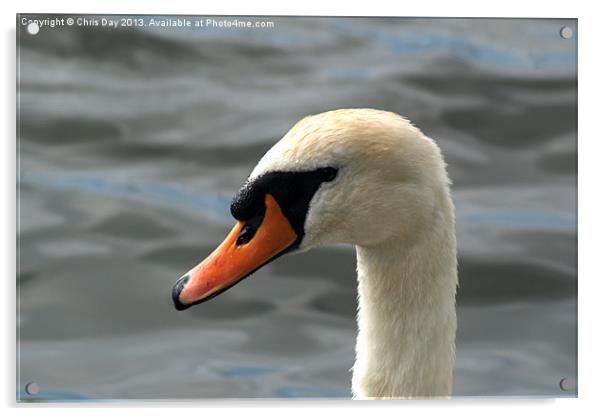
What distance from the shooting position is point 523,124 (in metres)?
5.04

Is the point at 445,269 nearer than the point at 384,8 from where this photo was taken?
Yes

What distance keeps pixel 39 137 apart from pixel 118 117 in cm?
34

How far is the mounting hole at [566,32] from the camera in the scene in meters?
4.82

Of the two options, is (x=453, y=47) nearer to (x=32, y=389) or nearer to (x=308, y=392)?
(x=308, y=392)

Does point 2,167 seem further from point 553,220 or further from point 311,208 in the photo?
point 553,220

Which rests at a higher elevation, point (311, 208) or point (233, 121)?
point (233, 121)

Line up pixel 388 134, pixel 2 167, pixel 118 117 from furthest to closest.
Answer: pixel 118 117 → pixel 2 167 → pixel 388 134

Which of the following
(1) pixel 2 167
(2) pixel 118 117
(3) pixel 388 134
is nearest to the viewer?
(3) pixel 388 134

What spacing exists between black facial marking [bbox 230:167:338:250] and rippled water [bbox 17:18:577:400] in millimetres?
674

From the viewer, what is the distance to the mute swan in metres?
4.14

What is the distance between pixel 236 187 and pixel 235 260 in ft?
3.22

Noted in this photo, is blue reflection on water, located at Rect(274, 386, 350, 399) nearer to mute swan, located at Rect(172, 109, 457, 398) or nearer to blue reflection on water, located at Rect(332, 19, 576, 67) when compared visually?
mute swan, located at Rect(172, 109, 457, 398)

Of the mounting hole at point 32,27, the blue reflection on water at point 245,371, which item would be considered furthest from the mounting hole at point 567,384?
the mounting hole at point 32,27

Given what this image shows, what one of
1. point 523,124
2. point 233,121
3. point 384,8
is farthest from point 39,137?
point 523,124
